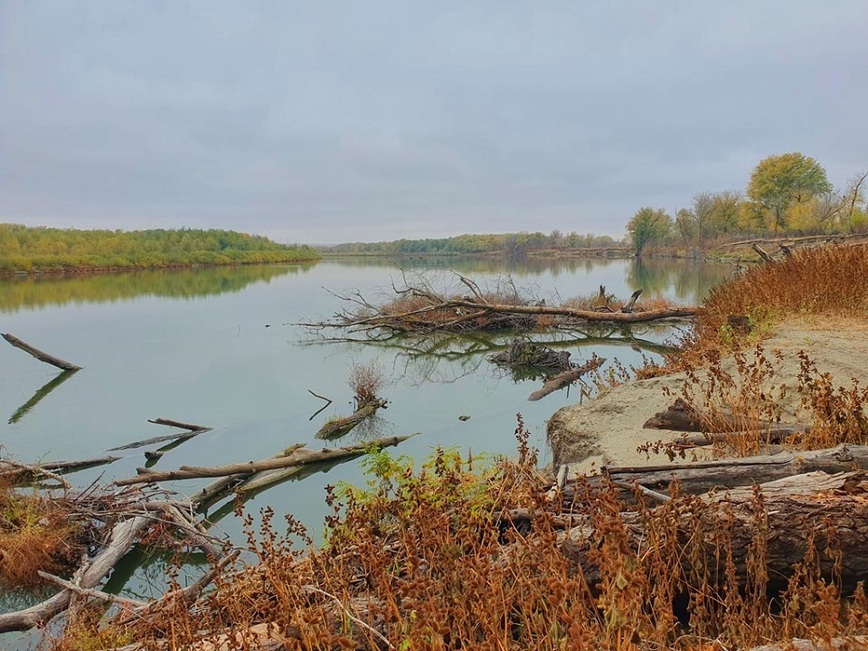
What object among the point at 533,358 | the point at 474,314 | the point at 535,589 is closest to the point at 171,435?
the point at 533,358

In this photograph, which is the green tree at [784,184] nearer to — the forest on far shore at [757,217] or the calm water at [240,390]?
the forest on far shore at [757,217]

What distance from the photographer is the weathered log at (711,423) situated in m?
4.71

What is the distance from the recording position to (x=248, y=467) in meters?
7.80

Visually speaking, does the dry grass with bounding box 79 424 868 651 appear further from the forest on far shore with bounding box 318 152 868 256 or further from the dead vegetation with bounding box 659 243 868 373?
the forest on far shore with bounding box 318 152 868 256

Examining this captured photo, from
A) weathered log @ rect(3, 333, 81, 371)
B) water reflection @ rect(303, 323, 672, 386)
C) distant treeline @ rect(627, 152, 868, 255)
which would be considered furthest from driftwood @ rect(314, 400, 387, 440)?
distant treeline @ rect(627, 152, 868, 255)

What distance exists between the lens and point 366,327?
70.1ft

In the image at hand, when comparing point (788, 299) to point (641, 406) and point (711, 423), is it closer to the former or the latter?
point (641, 406)

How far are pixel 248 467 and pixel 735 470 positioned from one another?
6254 mm

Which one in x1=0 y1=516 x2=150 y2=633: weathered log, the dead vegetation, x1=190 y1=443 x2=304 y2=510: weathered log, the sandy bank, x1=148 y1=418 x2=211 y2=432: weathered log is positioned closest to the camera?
x1=0 y1=516 x2=150 y2=633: weathered log

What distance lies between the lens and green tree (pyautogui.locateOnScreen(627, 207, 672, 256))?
8225cm

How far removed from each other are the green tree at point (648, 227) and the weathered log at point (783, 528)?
8511cm

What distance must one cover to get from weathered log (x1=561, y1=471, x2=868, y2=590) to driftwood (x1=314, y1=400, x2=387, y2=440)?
7.56 metres

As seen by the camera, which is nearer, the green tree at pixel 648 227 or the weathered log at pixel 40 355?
the weathered log at pixel 40 355

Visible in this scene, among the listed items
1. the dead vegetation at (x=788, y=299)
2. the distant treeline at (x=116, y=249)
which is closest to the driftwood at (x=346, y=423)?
the dead vegetation at (x=788, y=299)
